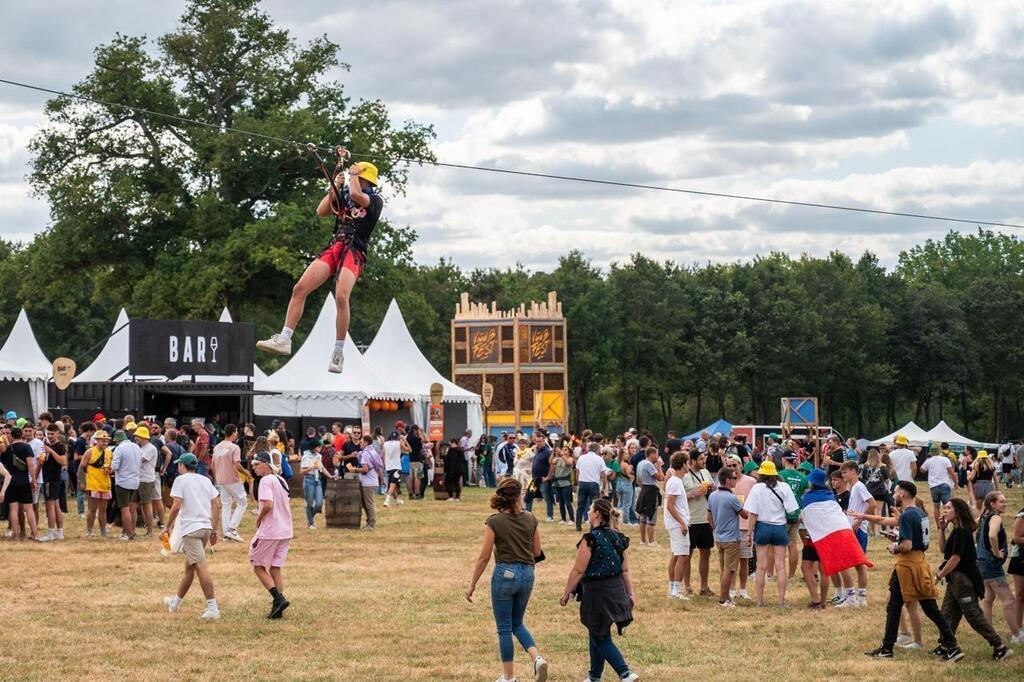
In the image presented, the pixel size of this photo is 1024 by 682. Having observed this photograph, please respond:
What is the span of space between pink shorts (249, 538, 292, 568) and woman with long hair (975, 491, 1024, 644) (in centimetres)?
657

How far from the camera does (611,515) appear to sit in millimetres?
10094

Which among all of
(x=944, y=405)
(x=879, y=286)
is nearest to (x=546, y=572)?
(x=879, y=286)

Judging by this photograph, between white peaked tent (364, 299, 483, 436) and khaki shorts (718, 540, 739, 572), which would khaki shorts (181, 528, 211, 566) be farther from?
white peaked tent (364, 299, 483, 436)

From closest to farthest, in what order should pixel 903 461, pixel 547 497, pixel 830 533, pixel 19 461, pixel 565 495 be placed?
1. pixel 830 533
2. pixel 19 461
3. pixel 903 461
4. pixel 565 495
5. pixel 547 497

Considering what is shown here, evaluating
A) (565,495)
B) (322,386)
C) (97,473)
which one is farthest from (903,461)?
(322,386)

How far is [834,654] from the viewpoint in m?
11.9

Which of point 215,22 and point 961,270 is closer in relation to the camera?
point 215,22

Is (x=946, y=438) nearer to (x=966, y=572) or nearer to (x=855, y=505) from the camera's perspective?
(x=855, y=505)

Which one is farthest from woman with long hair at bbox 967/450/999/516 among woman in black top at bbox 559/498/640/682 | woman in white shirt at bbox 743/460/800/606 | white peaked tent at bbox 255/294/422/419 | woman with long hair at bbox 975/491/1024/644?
white peaked tent at bbox 255/294/422/419

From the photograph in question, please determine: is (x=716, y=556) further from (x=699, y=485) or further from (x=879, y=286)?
(x=879, y=286)

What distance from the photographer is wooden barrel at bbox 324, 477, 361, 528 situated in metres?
22.6

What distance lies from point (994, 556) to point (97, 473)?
1328 cm

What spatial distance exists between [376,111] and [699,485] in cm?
3131

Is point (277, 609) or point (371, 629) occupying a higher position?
point (277, 609)
